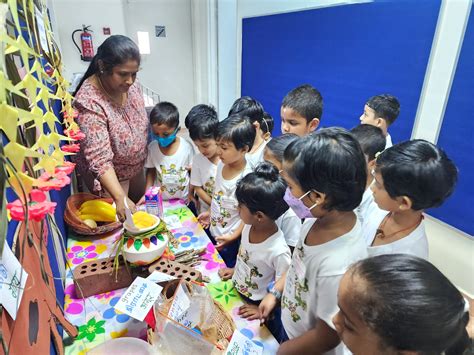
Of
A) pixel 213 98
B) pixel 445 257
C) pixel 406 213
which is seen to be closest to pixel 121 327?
pixel 406 213

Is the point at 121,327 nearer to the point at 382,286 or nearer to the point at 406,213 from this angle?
the point at 382,286

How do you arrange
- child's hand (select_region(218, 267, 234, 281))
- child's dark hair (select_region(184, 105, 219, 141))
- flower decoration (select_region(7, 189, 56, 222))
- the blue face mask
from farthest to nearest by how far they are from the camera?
the blue face mask < child's dark hair (select_region(184, 105, 219, 141)) < child's hand (select_region(218, 267, 234, 281)) < flower decoration (select_region(7, 189, 56, 222))

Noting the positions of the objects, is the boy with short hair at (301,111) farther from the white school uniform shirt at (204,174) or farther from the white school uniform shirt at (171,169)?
the white school uniform shirt at (171,169)

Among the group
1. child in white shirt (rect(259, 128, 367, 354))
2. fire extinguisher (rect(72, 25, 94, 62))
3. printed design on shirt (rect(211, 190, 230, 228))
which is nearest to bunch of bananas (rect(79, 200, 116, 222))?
printed design on shirt (rect(211, 190, 230, 228))

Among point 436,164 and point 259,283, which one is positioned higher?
point 436,164

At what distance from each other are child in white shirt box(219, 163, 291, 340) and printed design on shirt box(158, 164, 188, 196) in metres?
0.75

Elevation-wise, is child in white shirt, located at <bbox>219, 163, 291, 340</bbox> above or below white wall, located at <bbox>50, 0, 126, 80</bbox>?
below

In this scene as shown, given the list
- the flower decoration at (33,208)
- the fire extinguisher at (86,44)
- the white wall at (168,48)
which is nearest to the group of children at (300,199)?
the flower decoration at (33,208)

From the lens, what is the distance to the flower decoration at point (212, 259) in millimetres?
1198

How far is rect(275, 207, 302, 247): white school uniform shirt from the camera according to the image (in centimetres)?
123

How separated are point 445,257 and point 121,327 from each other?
195cm

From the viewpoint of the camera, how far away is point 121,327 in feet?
3.00

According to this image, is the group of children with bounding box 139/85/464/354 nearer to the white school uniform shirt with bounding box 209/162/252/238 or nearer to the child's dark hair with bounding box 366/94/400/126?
the white school uniform shirt with bounding box 209/162/252/238

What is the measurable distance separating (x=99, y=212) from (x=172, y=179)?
468 mm
